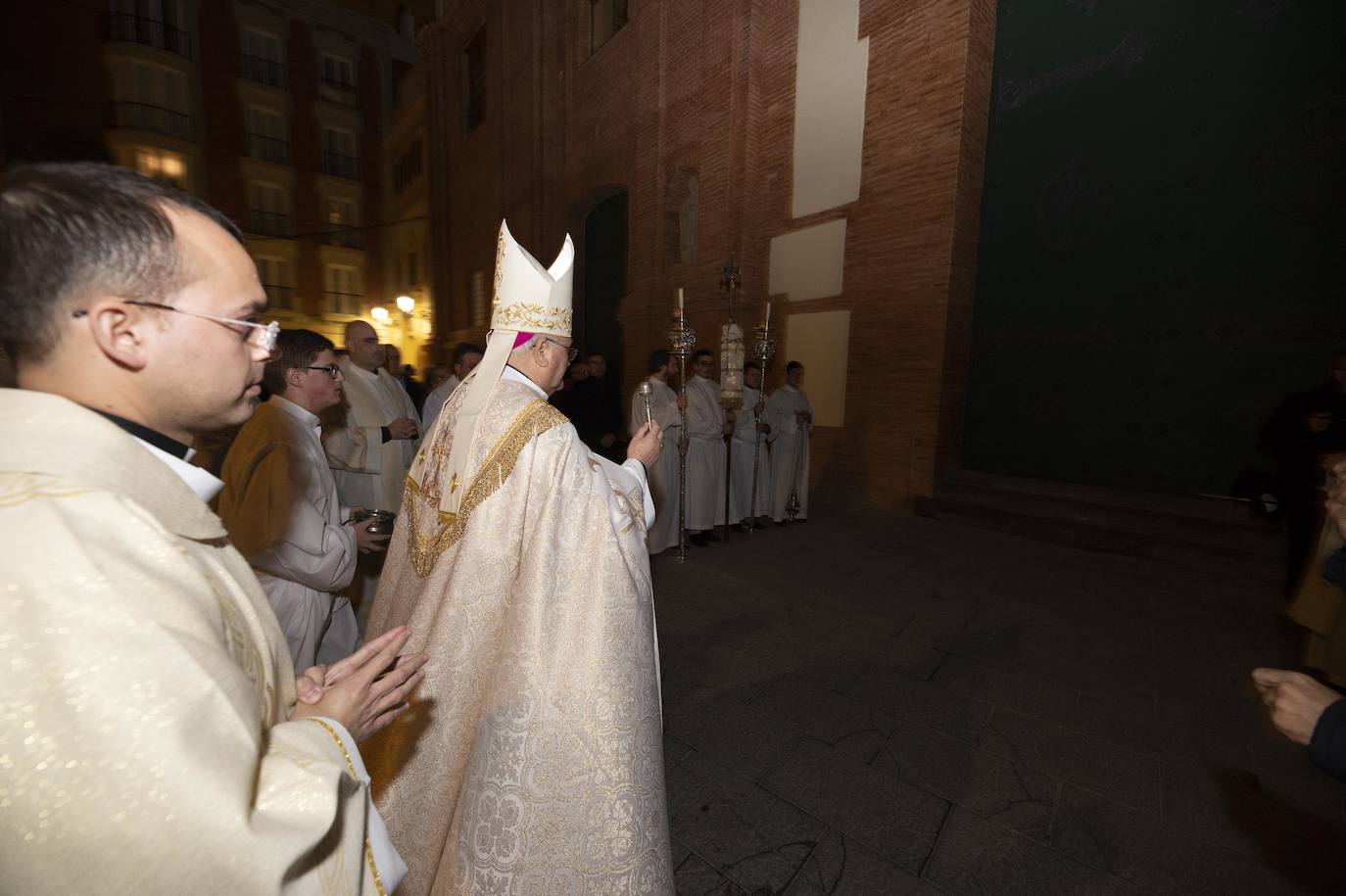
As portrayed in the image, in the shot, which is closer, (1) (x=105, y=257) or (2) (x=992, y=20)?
(1) (x=105, y=257)

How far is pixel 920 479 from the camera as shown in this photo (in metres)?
6.77

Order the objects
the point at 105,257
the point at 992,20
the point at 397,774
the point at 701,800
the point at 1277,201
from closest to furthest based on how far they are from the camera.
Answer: the point at 105,257 < the point at 397,774 < the point at 701,800 < the point at 1277,201 < the point at 992,20

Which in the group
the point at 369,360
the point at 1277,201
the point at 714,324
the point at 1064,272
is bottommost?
the point at 369,360

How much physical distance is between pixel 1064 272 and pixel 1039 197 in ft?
3.09

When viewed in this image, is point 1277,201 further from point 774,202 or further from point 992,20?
point 774,202

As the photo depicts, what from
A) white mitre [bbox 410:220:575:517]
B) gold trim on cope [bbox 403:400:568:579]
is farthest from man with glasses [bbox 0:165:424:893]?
white mitre [bbox 410:220:575:517]

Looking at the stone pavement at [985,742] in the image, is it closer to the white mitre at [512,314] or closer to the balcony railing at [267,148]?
the white mitre at [512,314]

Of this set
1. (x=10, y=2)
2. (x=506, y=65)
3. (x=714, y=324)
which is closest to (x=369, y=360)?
(x=714, y=324)

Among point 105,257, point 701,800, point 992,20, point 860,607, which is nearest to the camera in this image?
point 105,257

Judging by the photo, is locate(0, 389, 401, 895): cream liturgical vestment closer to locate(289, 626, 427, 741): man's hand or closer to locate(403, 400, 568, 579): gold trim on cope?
locate(289, 626, 427, 741): man's hand

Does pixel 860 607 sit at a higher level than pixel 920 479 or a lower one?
lower

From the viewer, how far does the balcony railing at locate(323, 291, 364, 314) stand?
67.6 feet

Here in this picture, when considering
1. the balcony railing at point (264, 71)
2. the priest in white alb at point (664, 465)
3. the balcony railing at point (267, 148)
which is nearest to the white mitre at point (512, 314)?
the priest in white alb at point (664, 465)

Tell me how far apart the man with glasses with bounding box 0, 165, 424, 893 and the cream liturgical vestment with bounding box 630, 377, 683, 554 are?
15.3 feet
